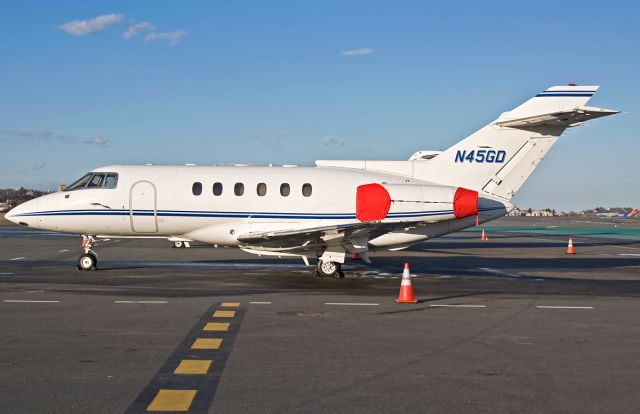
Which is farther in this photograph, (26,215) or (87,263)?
(26,215)

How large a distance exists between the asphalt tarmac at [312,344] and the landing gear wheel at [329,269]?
46 cm

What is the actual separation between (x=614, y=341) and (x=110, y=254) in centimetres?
2372

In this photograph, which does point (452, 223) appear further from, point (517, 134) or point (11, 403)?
point (11, 403)

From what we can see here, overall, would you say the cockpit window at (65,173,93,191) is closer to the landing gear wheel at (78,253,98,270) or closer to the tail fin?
the landing gear wheel at (78,253,98,270)

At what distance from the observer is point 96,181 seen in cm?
2247

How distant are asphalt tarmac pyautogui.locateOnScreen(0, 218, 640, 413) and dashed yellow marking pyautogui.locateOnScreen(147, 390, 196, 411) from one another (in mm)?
21

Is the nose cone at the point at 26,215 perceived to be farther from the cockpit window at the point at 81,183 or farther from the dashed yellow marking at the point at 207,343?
the dashed yellow marking at the point at 207,343

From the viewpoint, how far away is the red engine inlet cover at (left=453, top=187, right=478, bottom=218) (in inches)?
822

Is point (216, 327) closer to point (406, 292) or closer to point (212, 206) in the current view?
point (406, 292)

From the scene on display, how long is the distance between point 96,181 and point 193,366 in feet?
49.8

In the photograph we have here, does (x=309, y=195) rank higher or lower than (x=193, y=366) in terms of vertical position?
higher

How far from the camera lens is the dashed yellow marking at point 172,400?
6.93 metres

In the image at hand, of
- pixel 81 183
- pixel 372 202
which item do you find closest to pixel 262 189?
pixel 372 202

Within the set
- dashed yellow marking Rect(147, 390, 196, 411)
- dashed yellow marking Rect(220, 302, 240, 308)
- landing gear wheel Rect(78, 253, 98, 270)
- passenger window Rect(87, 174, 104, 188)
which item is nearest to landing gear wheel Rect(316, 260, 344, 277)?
dashed yellow marking Rect(220, 302, 240, 308)
